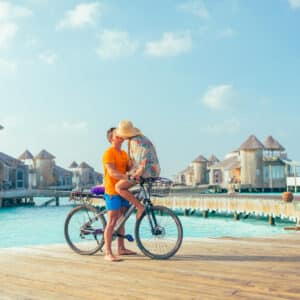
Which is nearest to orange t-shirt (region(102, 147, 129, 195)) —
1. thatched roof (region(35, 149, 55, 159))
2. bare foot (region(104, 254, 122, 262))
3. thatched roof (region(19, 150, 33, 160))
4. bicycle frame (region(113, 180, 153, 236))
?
bicycle frame (region(113, 180, 153, 236))

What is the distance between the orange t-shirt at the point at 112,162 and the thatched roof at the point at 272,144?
209 feet

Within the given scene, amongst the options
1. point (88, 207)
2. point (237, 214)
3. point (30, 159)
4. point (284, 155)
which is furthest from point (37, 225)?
point (284, 155)

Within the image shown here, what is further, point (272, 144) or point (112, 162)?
point (272, 144)

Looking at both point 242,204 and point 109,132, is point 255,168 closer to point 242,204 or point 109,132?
point 242,204

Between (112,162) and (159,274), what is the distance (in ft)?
4.54

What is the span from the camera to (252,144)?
6162cm

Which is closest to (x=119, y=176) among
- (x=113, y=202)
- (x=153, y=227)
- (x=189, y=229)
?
(x=113, y=202)

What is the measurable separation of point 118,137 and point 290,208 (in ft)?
59.8

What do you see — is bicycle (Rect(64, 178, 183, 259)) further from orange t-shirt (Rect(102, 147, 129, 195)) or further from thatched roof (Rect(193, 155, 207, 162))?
thatched roof (Rect(193, 155, 207, 162))

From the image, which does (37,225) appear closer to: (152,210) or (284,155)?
(152,210)

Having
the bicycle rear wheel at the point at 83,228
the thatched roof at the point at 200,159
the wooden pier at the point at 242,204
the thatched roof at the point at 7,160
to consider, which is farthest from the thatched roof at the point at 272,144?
the bicycle rear wheel at the point at 83,228

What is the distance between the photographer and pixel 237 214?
2769cm

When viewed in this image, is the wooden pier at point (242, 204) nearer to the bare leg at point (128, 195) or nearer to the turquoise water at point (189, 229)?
the turquoise water at point (189, 229)

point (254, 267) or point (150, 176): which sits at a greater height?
point (150, 176)
